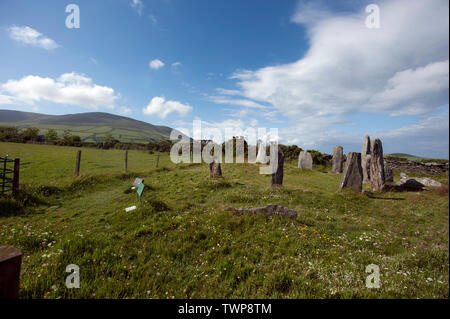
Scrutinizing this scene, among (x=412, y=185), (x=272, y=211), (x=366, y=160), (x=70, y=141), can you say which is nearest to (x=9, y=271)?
(x=272, y=211)

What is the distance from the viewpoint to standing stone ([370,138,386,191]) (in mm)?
13688

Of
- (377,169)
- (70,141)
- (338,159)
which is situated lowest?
(377,169)

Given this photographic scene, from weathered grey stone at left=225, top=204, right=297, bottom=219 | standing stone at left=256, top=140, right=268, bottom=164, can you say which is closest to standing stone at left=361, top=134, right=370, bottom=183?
standing stone at left=256, top=140, right=268, bottom=164

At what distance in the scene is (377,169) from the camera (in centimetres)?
1431

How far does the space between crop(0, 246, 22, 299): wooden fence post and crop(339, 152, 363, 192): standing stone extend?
15.4m

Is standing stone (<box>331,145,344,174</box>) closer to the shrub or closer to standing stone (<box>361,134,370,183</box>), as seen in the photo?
standing stone (<box>361,134,370,183</box>)

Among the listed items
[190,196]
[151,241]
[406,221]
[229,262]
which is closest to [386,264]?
[229,262]

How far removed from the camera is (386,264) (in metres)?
4.46

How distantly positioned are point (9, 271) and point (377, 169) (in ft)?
60.9

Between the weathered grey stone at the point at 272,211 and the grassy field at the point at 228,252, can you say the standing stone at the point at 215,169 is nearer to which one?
the grassy field at the point at 228,252

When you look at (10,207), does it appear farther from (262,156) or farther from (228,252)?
(262,156)

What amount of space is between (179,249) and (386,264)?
16.5 ft

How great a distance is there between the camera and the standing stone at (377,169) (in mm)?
13688
